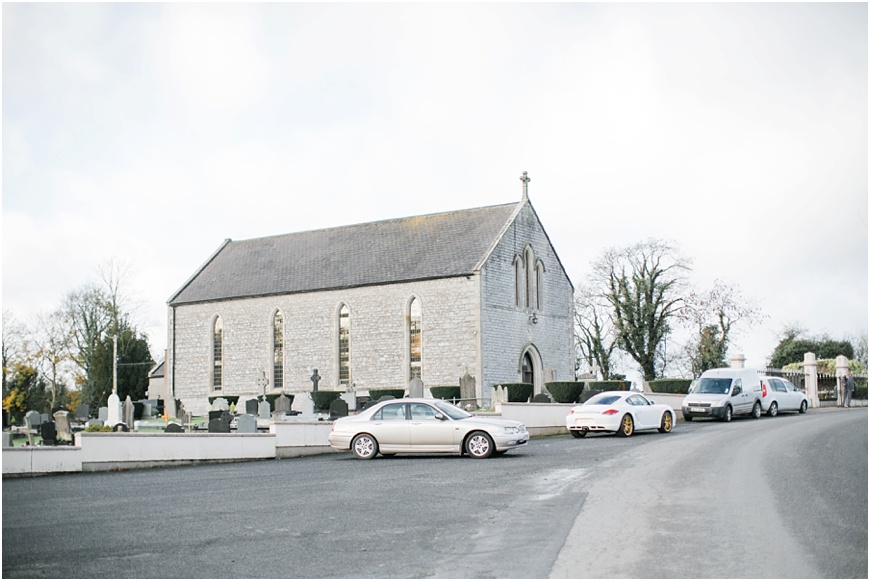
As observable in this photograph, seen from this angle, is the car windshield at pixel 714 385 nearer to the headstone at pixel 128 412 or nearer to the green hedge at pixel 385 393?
the green hedge at pixel 385 393

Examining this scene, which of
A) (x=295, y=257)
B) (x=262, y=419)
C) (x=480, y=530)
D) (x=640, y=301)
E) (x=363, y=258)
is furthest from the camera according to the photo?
(x=640, y=301)

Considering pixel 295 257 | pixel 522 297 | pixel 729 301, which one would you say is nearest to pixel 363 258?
pixel 295 257

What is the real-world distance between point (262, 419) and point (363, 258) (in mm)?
15965

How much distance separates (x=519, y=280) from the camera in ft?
142

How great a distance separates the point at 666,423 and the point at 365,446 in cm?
1075

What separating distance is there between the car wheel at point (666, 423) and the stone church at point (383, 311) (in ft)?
41.9

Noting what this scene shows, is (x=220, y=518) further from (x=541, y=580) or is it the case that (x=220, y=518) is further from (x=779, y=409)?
(x=779, y=409)

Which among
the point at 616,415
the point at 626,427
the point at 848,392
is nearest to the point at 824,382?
the point at 848,392

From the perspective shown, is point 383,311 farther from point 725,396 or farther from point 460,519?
point 460,519

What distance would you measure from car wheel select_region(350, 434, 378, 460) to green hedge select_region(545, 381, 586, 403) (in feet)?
57.8

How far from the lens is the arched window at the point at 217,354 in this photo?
4919cm

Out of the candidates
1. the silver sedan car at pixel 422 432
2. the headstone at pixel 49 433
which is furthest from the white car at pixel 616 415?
the headstone at pixel 49 433

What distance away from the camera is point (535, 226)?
44969mm

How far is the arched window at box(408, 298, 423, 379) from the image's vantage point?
1663 inches
